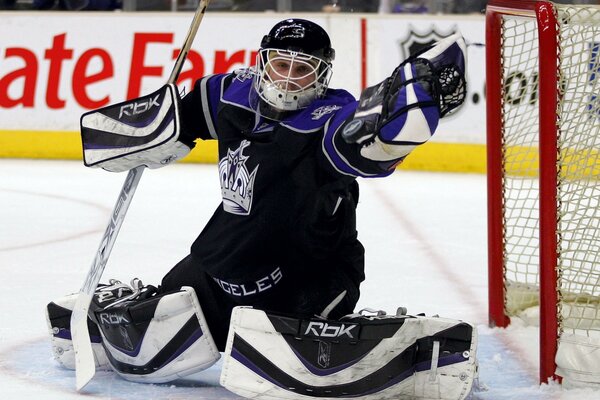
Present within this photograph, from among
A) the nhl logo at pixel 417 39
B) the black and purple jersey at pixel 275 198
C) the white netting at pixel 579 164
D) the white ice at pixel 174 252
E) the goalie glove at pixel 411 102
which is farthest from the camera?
the nhl logo at pixel 417 39

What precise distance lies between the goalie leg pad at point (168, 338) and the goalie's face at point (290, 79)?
17.3 inches

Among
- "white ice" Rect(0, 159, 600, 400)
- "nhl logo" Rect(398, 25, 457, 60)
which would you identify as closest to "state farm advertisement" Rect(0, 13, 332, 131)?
"white ice" Rect(0, 159, 600, 400)

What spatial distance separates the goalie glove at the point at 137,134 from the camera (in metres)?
2.29

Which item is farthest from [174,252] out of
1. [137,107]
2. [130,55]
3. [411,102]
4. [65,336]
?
[130,55]

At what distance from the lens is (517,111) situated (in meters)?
3.08

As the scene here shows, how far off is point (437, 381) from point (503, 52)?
96cm

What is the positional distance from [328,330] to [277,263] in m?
0.18

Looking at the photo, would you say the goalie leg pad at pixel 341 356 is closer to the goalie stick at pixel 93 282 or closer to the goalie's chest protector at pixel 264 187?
the goalie's chest protector at pixel 264 187

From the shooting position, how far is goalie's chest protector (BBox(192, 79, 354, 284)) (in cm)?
212

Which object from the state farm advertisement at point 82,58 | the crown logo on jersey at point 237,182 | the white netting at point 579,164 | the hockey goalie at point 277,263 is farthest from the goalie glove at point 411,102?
the state farm advertisement at point 82,58

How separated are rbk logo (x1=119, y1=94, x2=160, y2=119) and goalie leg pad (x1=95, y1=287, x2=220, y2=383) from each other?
38cm

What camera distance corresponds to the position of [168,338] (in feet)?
7.48

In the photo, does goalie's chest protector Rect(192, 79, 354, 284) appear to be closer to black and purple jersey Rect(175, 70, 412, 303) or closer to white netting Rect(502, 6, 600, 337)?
black and purple jersey Rect(175, 70, 412, 303)

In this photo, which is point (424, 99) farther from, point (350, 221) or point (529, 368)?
point (529, 368)
